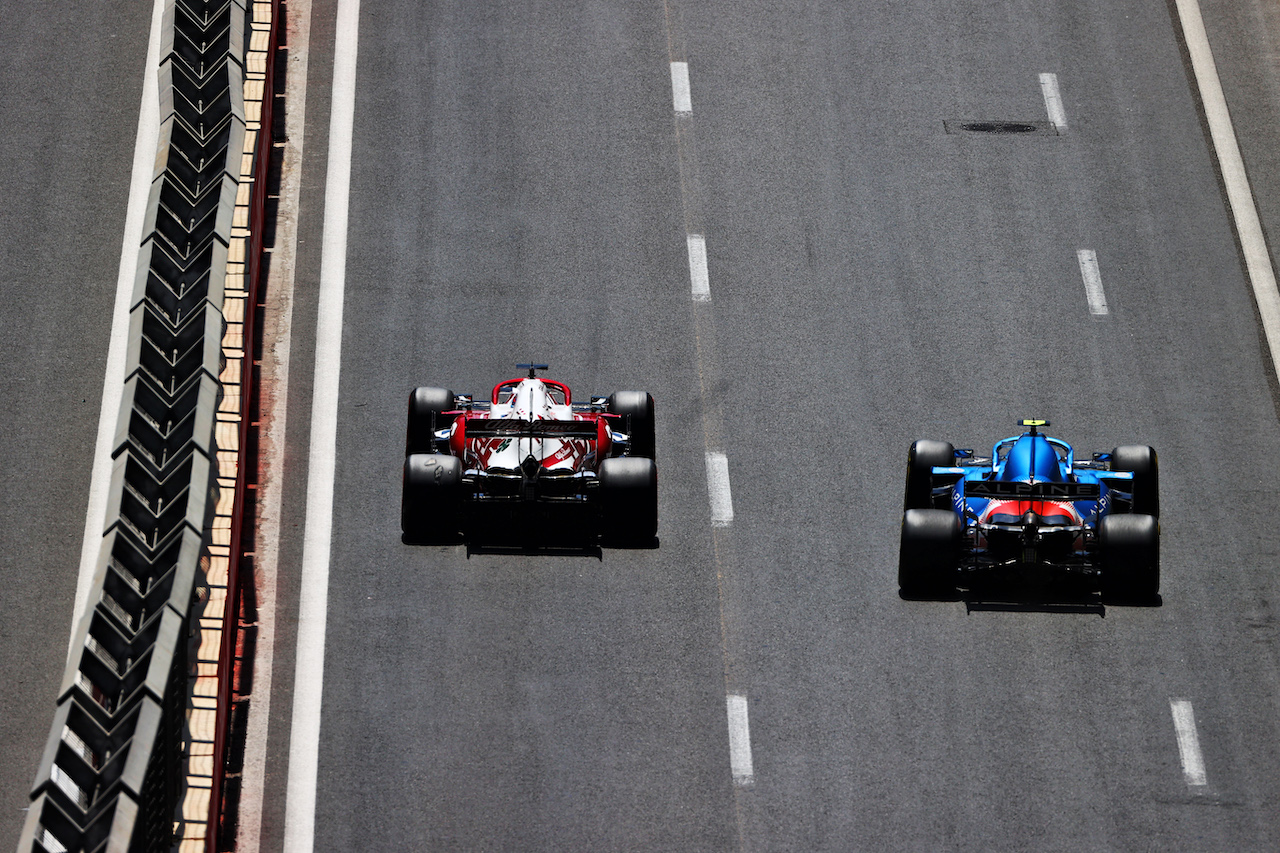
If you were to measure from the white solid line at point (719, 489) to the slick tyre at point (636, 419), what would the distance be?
45.8 inches

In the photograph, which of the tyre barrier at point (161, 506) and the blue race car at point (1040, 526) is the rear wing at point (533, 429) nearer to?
the tyre barrier at point (161, 506)

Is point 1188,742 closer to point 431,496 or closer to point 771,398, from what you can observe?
point 771,398

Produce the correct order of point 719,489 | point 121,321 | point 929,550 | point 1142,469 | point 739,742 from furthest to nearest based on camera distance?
point 121,321 < point 719,489 < point 1142,469 < point 929,550 < point 739,742

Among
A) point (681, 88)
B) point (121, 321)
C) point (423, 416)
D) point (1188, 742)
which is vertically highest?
point (681, 88)

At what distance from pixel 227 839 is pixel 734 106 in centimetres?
1448

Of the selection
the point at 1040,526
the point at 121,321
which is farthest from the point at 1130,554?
the point at 121,321

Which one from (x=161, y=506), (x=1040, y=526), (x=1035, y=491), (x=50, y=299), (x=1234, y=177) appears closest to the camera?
(x=161, y=506)

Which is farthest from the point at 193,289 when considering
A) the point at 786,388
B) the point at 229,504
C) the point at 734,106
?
the point at 734,106

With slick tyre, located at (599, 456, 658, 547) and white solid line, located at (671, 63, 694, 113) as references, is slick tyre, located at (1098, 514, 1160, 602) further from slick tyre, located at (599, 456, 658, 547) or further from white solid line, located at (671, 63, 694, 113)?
white solid line, located at (671, 63, 694, 113)

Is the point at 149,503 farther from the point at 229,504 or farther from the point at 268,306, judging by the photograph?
the point at 268,306

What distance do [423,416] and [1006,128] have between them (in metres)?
11.1

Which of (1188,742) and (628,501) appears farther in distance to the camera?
(628,501)

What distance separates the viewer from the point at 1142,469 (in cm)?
2695

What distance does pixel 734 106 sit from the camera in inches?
1319
